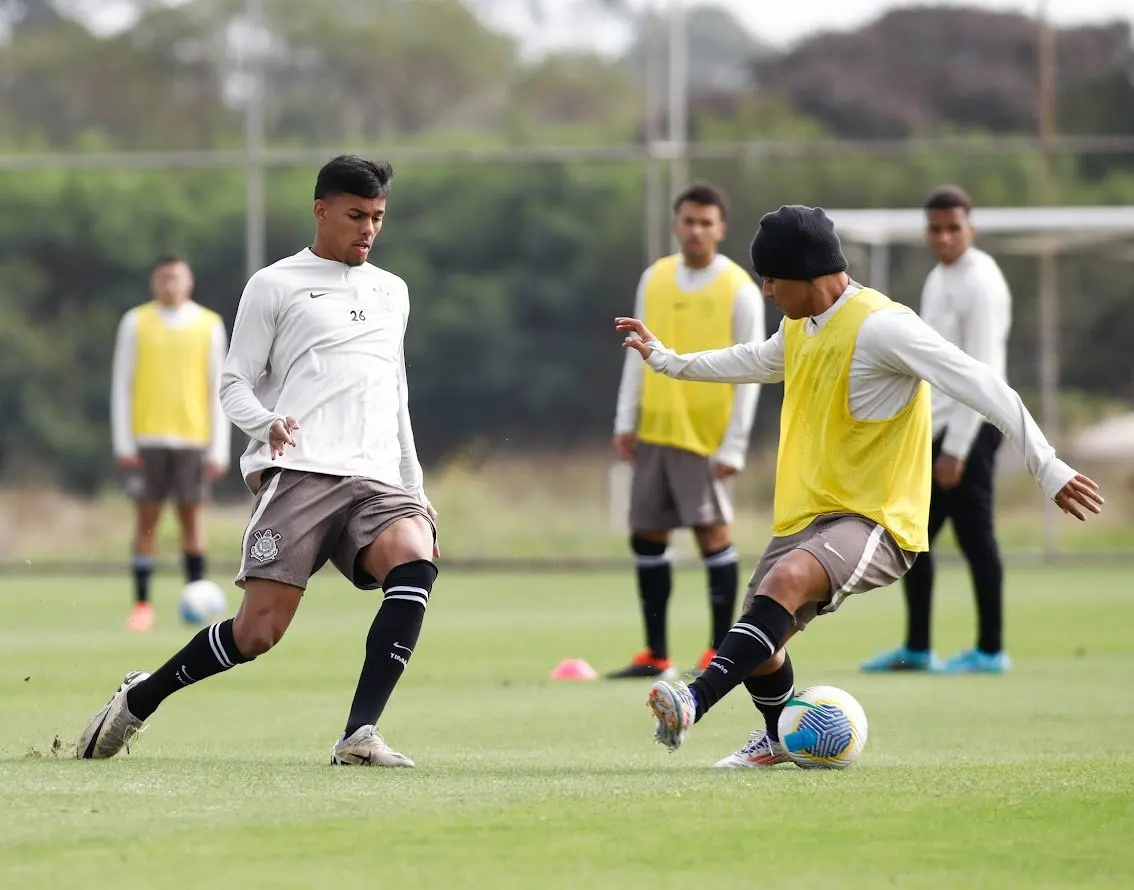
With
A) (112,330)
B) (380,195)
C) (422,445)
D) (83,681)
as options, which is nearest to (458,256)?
(422,445)

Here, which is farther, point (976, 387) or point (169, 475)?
point (169, 475)

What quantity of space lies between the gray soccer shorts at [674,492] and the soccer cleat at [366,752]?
4398mm

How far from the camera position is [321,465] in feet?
21.8

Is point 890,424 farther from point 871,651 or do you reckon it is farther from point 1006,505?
point 1006,505

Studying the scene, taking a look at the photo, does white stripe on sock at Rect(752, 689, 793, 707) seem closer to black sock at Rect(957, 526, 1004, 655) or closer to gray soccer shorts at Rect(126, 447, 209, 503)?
black sock at Rect(957, 526, 1004, 655)

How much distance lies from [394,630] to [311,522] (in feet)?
1.43

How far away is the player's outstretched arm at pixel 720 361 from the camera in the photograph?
22.3ft

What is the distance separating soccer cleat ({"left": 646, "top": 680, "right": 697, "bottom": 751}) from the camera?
590 cm

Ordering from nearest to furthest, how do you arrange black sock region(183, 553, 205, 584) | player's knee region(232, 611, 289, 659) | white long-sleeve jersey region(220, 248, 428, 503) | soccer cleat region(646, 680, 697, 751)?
1. soccer cleat region(646, 680, 697, 751)
2. player's knee region(232, 611, 289, 659)
3. white long-sleeve jersey region(220, 248, 428, 503)
4. black sock region(183, 553, 205, 584)

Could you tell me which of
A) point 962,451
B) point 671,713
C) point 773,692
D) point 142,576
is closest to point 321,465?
point 671,713

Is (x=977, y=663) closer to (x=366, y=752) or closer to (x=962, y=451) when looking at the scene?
(x=962, y=451)

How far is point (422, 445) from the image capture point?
20688 mm

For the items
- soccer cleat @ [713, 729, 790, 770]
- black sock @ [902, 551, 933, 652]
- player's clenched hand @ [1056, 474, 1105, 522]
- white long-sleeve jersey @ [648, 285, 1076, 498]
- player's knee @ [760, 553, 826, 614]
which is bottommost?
black sock @ [902, 551, 933, 652]

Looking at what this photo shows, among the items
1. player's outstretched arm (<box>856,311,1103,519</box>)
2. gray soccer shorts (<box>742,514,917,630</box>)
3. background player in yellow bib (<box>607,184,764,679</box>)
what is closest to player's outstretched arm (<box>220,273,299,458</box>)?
gray soccer shorts (<box>742,514,917,630</box>)
